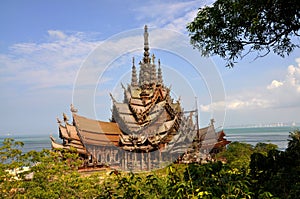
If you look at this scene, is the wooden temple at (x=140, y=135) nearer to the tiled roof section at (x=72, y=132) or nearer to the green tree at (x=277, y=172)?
the tiled roof section at (x=72, y=132)

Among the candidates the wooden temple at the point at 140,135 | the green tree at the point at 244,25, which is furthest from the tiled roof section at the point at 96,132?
the green tree at the point at 244,25

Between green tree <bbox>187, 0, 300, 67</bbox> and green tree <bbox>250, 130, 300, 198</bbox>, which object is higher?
green tree <bbox>187, 0, 300, 67</bbox>

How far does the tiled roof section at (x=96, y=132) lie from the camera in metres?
21.6

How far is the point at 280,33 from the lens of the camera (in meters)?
5.73

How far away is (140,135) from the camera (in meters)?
23.8

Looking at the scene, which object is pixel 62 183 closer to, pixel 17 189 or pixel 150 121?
pixel 17 189

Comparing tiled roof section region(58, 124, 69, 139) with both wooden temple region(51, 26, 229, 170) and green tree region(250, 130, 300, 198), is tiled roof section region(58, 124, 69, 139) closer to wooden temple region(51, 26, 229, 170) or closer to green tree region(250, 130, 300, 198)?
wooden temple region(51, 26, 229, 170)

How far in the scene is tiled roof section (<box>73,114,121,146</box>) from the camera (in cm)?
2162

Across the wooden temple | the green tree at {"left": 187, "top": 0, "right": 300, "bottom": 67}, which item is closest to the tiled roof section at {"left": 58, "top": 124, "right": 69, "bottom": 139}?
the wooden temple

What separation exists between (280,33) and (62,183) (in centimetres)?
580

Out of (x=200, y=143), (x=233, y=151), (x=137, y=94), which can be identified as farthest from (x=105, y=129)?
(x=233, y=151)

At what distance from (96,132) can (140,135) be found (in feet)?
11.8

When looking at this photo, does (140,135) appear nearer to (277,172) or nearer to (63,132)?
(63,132)

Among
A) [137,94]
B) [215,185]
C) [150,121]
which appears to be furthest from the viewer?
[137,94]
